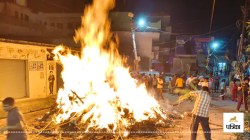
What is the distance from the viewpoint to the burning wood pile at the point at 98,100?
914 centimetres

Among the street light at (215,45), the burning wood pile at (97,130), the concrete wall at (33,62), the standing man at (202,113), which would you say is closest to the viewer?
the standing man at (202,113)

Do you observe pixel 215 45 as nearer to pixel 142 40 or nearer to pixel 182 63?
pixel 182 63

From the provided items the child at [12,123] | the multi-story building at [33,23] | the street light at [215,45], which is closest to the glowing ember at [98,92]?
the child at [12,123]

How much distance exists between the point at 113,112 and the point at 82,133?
1.46m

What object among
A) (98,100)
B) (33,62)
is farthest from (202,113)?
(33,62)

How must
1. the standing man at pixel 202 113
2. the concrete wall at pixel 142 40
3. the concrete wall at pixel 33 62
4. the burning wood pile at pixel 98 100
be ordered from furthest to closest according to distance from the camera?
the concrete wall at pixel 142 40, the concrete wall at pixel 33 62, the burning wood pile at pixel 98 100, the standing man at pixel 202 113

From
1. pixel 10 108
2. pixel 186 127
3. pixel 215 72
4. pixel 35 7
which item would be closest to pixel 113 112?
pixel 186 127

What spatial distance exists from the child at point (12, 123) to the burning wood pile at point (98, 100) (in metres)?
3.68

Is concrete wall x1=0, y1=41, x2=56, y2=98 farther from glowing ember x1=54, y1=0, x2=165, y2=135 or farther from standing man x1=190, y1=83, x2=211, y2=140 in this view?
standing man x1=190, y1=83, x2=211, y2=140

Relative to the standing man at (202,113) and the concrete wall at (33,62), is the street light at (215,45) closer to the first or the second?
the concrete wall at (33,62)

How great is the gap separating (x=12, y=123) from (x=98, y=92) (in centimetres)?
528

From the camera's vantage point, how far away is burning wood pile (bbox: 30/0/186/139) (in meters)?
9.14

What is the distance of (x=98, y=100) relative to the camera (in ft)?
32.3

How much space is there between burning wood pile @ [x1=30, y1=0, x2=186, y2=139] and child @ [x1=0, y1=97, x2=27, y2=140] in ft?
12.1
